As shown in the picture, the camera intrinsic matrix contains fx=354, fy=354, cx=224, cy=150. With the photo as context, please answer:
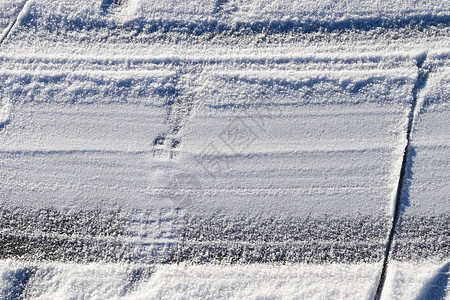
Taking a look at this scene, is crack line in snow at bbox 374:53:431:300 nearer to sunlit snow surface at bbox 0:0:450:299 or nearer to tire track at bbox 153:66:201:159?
sunlit snow surface at bbox 0:0:450:299

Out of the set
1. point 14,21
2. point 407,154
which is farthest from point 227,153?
point 14,21

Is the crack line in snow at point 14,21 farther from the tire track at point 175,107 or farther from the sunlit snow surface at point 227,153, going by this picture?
the tire track at point 175,107

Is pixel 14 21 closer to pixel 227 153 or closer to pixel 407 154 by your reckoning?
pixel 227 153

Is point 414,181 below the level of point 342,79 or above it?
below

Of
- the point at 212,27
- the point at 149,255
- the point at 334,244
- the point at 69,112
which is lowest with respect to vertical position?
the point at 149,255

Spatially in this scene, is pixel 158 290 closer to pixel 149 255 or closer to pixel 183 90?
pixel 149 255

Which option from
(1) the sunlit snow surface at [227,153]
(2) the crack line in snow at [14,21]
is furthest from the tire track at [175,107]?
(2) the crack line in snow at [14,21]

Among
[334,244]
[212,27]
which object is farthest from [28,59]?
[334,244]

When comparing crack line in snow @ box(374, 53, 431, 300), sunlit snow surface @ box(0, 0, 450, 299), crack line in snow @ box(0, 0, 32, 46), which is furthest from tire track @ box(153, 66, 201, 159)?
crack line in snow @ box(374, 53, 431, 300)
